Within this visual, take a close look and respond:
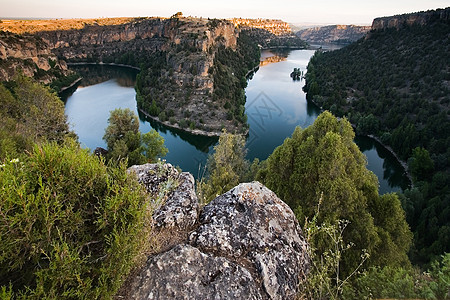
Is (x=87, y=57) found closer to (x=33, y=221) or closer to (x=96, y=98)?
(x=96, y=98)

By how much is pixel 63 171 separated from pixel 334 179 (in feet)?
25.9

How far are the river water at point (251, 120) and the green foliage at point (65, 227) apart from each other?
18.2m

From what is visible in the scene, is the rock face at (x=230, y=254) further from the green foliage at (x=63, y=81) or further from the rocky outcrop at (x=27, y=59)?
the green foliage at (x=63, y=81)

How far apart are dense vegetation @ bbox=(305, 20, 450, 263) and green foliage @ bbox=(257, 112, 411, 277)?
26.7 feet

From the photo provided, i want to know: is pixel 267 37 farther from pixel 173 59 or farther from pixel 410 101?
pixel 410 101

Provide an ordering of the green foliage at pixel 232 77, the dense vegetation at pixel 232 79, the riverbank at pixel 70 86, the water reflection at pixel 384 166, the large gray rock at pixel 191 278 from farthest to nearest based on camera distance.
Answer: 1. the riverbank at pixel 70 86
2. the green foliage at pixel 232 77
3. the dense vegetation at pixel 232 79
4. the water reflection at pixel 384 166
5. the large gray rock at pixel 191 278

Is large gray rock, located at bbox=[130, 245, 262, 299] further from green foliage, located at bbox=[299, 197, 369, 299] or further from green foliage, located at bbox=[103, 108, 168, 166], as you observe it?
green foliage, located at bbox=[103, 108, 168, 166]

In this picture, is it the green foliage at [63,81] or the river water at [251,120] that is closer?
the river water at [251,120]

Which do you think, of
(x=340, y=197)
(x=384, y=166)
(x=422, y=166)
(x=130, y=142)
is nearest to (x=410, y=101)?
(x=384, y=166)

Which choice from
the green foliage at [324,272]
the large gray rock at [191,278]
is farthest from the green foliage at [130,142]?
the green foliage at [324,272]

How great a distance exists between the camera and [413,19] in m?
69.9

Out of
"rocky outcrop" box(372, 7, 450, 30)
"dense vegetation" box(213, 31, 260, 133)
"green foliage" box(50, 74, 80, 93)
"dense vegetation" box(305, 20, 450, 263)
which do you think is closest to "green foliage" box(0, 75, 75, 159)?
"dense vegetation" box(305, 20, 450, 263)

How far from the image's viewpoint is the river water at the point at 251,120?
3291 cm

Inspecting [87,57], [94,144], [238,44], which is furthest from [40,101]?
[87,57]
